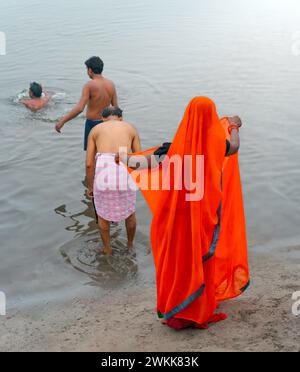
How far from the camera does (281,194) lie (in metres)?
7.14

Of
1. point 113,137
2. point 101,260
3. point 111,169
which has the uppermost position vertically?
point 113,137

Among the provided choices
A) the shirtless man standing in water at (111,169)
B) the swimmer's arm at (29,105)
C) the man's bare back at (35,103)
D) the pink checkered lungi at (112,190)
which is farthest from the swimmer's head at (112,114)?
the swimmer's arm at (29,105)

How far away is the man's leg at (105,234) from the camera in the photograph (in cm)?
542

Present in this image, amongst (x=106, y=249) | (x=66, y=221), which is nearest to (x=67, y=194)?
(x=66, y=221)

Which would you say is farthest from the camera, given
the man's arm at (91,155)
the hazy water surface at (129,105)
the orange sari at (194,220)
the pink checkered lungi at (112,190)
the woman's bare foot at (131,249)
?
the hazy water surface at (129,105)

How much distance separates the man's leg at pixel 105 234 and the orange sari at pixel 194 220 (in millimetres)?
1451

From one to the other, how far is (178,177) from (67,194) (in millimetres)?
3765

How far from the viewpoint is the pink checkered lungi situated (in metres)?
5.09

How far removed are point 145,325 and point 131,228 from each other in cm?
159

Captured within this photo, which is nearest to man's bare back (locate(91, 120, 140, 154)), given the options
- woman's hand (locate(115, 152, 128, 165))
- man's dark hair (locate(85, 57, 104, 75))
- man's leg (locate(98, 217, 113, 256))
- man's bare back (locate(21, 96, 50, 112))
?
man's leg (locate(98, 217, 113, 256))

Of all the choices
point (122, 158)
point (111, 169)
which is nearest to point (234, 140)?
point (122, 158)

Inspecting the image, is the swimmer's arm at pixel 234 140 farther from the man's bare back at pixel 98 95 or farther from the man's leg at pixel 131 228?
the man's bare back at pixel 98 95

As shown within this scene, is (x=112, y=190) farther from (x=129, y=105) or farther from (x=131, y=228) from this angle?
(x=129, y=105)

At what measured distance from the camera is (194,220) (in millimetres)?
3721
